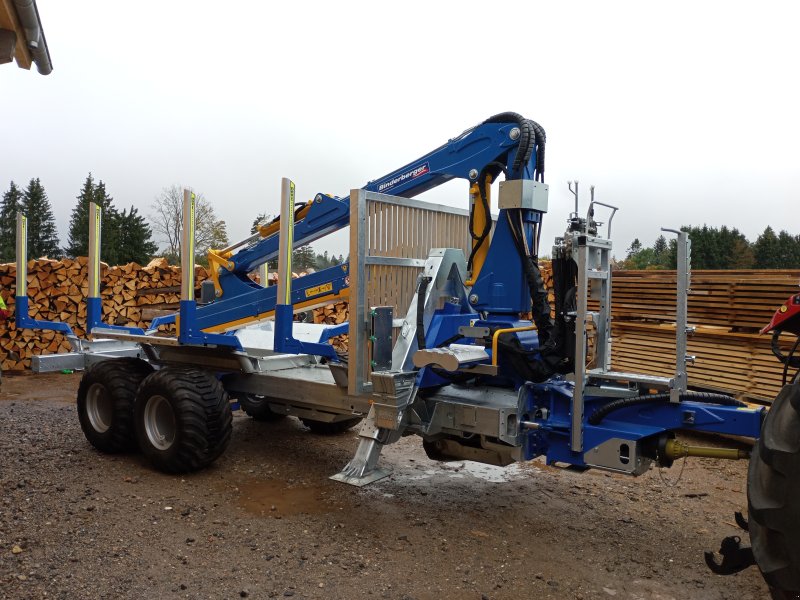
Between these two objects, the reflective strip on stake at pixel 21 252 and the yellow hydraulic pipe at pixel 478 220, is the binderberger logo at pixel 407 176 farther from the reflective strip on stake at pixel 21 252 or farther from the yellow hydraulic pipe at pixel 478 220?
the reflective strip on stake at pixel 21 252

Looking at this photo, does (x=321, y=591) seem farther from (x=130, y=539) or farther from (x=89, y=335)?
(x=89, y=335)

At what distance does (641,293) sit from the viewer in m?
8.87

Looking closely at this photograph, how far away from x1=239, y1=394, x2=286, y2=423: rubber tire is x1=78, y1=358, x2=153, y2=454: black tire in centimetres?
114

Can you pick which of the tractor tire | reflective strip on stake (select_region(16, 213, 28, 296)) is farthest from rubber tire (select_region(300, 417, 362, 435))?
the tractor tire

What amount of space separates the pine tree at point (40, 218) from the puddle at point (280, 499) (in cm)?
4651

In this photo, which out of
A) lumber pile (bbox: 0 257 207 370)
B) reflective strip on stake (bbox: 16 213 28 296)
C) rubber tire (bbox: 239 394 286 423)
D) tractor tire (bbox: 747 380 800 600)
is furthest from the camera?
lumber pile (bbox: 0 257 207 370)

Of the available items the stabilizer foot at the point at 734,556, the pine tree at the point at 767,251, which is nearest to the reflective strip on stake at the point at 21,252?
the stabilizer foot at the point at 734,556

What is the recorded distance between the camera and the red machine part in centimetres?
340

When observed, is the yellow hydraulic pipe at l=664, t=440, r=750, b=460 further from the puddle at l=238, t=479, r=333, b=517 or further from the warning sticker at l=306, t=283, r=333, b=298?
the warning sticker at l=306, t=283, r=333, b=298

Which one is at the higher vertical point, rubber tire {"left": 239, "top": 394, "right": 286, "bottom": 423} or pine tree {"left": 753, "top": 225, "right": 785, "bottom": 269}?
pine tree {"left": 753, "top": 225, "right": 785, "bottom": 269}

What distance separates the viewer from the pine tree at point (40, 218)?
4716cm

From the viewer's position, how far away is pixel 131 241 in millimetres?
43219

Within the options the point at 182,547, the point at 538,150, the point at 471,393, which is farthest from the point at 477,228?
the point at 182,547

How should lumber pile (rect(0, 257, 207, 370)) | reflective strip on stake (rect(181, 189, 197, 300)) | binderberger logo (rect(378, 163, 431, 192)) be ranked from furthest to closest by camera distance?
lumber pile (rect(0, 257, 207, 370)) < reflective strip on stake (rect(181, 189, 197, 300)) < binderberger logo (rect(378, 163, 431, 192))
